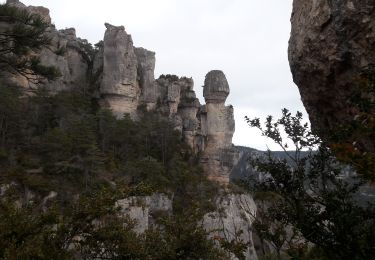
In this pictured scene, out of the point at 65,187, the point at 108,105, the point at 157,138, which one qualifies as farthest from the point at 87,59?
the point at 65,187

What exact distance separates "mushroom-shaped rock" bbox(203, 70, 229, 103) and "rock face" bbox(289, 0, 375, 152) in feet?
136

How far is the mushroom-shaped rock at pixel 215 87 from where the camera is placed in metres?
50.8

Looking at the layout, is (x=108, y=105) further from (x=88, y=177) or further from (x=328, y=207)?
(x=328, y=207)

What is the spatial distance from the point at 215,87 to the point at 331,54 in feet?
142

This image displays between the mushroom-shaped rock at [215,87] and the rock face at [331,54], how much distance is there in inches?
1628

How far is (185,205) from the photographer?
3897 centimetres

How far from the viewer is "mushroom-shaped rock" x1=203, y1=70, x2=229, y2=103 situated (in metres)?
50.8

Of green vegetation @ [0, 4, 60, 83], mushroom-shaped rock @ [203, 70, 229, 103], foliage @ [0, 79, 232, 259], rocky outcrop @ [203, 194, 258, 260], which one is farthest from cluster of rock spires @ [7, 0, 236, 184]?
green vegetation @ [0, 4, 60, 83]

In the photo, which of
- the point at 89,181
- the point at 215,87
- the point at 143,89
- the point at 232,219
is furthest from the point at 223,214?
the point at 143,89

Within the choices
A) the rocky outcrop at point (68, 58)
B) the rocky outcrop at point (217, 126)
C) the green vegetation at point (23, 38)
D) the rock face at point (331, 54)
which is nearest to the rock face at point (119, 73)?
the rocky outcrop at point (68, 58)

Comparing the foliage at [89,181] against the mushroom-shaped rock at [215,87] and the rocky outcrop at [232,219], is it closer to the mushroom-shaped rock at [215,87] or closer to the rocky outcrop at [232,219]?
the rocky outcrop at [232,219]

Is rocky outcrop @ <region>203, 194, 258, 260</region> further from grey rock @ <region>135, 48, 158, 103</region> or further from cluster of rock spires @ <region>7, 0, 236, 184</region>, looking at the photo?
grey rock @ <region>135, 48, 158, 103</region>

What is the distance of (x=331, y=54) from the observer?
25.5 ft

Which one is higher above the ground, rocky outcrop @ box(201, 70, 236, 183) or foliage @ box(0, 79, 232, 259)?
rocky outcrop @ box(201, 70, 236, 183)
